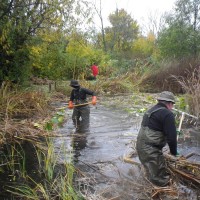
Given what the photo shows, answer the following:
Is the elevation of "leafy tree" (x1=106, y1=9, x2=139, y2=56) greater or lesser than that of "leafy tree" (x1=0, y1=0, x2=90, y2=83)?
greater

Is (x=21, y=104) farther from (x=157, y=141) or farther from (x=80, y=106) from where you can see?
(x=157, y=141)

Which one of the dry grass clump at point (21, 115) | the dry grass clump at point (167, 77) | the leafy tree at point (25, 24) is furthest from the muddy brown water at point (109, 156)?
the dry grass clump at point (167, 77)

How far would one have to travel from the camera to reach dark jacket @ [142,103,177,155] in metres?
4.56

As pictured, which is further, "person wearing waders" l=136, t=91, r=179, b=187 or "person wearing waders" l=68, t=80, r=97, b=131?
"person wearing waders" l=68, t=80, r=97, b=131

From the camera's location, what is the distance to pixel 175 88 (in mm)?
17438

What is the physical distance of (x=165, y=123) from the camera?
180 inches

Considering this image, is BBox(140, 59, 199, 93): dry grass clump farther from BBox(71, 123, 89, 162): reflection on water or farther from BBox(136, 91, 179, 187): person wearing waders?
BBox(136, 91, 179, 187): person wearing waders

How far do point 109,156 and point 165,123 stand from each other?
2.45 meters

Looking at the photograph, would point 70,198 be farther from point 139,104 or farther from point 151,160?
point 139,104

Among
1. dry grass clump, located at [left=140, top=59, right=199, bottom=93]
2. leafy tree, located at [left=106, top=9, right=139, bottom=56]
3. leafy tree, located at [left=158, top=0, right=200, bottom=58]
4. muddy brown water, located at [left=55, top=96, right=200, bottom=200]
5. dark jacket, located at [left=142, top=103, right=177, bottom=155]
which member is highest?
leafy tree, located at [left=106, top=9, right=139, bottom=56]

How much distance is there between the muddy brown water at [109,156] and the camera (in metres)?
4.81

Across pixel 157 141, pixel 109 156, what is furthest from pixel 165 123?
pixel 109 156

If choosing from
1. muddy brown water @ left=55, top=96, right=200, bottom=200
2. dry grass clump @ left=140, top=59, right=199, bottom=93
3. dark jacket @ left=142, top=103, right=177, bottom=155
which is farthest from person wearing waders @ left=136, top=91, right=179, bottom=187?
dry grass clump @ left=140, top=59, right=199, bottom=93

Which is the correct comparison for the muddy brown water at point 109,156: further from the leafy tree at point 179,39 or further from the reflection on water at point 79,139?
the leafy tree at point 179,39
